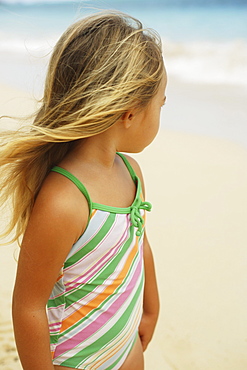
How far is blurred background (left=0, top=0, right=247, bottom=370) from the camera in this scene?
2592 mm

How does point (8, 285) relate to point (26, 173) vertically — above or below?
below

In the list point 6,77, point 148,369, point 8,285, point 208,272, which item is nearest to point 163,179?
point 208,272

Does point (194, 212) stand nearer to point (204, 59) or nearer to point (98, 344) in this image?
point (98, 344)

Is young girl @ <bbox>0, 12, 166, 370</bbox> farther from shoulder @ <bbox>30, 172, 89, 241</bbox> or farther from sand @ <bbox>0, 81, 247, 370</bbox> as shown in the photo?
sand @ <bbox>0, 81, 247, 370</bbox>

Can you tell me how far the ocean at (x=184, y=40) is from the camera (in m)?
7.59

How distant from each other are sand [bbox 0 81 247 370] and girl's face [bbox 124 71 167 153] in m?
0.50

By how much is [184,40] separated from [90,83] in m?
9.71

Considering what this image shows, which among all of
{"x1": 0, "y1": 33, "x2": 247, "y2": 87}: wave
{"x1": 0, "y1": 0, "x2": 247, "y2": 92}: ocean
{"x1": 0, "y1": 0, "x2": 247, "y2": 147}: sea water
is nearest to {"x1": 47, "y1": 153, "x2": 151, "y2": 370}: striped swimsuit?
{"x1": 0, "y1": 0, "x2": 247, "y2": 147}: sea water

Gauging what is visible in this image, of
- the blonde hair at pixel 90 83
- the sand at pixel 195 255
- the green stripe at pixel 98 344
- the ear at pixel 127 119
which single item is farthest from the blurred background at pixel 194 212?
the green stripe at pixel 98 344

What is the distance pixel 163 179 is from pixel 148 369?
202 centimetres

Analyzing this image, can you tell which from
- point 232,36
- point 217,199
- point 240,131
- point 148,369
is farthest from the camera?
point 232,36

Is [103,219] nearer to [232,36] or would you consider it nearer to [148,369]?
[148,369]

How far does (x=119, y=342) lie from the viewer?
5.06 ft

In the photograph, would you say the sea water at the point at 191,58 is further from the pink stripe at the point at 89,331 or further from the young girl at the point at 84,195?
the pink stripe at the point at 89,331
